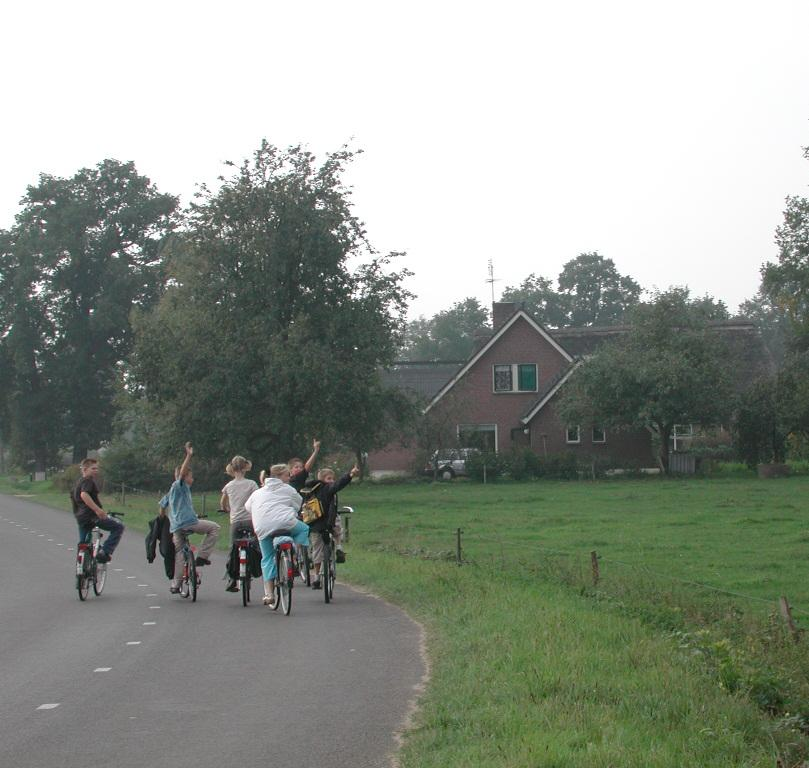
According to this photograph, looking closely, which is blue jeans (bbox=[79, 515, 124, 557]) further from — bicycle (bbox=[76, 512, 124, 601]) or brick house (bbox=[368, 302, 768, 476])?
brick house (bbox=[368, 302, 768, 476])

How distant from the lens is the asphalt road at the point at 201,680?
24.5ft

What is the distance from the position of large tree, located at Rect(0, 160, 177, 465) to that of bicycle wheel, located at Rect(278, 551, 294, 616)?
53615 millimetres

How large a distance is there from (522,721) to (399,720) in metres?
1.08

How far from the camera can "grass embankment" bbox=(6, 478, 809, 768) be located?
23.1ft

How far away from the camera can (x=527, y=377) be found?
6088 centimetres

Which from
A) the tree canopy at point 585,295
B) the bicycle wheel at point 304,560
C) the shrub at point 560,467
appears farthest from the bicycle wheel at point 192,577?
the tree canopy at point 585,295

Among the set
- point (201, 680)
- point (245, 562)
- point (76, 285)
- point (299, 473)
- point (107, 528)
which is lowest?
point (201, 680)

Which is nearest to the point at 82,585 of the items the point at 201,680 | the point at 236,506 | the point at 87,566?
the point at 87,566

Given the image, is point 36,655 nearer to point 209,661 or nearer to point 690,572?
point 209,661

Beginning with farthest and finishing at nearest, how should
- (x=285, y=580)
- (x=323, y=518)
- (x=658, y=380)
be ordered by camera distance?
1. (x=658, y=380)
2. (x=323, y=518)
3. (x=285, y=580)

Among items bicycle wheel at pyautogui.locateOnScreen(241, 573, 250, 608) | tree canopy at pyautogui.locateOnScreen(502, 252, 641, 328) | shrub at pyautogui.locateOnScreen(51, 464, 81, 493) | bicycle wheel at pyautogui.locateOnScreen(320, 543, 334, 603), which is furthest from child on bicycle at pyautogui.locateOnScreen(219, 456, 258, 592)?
tree canopy at pyautogui.locateOnScreen(502, 252, 641, 328)

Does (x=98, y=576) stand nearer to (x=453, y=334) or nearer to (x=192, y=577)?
(x=192, y=577)

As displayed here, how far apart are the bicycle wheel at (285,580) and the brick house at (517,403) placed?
40.2 metres

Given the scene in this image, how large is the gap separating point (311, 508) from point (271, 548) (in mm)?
1636
